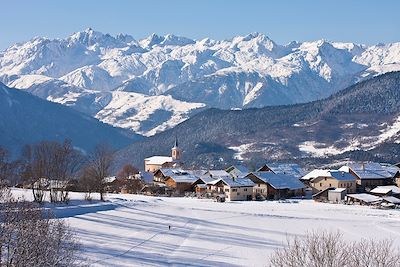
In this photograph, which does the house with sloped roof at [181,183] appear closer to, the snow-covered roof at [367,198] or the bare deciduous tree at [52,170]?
the snow-covered roof at [367,198]

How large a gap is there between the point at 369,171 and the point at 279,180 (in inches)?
746

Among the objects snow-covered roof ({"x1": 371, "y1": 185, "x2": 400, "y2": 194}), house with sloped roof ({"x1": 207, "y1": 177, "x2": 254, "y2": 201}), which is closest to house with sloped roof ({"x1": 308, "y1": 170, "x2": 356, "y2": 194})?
snow-covered roof ({"x1": 371, "y1": 185, "x2": 400, "y2": 194})

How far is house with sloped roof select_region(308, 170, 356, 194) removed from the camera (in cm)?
10650

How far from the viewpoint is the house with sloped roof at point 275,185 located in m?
103

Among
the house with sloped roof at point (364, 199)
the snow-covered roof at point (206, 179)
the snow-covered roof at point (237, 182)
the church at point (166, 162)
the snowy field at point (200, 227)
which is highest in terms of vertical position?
the church at point (166, 162)

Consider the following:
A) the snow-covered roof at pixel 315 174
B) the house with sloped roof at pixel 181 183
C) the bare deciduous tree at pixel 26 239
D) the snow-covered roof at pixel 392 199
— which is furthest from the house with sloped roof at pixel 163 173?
the bare deciduous tree at pixel 26 239

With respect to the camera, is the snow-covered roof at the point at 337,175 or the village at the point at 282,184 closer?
the village at the point at 282,184

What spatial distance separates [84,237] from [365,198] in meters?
56.2

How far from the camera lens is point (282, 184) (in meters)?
104

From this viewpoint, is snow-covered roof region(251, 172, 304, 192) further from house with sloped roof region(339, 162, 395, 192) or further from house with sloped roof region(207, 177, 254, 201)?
house with sloped roof region(339, 162, 395, 192)

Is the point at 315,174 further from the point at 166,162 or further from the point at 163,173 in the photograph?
the point at 166,162

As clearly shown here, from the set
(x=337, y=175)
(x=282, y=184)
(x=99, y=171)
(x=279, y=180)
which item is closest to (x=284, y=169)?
(x=337, y=175)

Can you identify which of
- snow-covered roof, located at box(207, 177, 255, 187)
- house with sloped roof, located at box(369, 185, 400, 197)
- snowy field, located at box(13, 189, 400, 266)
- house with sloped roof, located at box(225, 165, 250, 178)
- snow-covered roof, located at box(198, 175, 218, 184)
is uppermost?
house with sloped roof, located at box(225, 165, 250, 178)

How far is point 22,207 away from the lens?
30969 millimetres
